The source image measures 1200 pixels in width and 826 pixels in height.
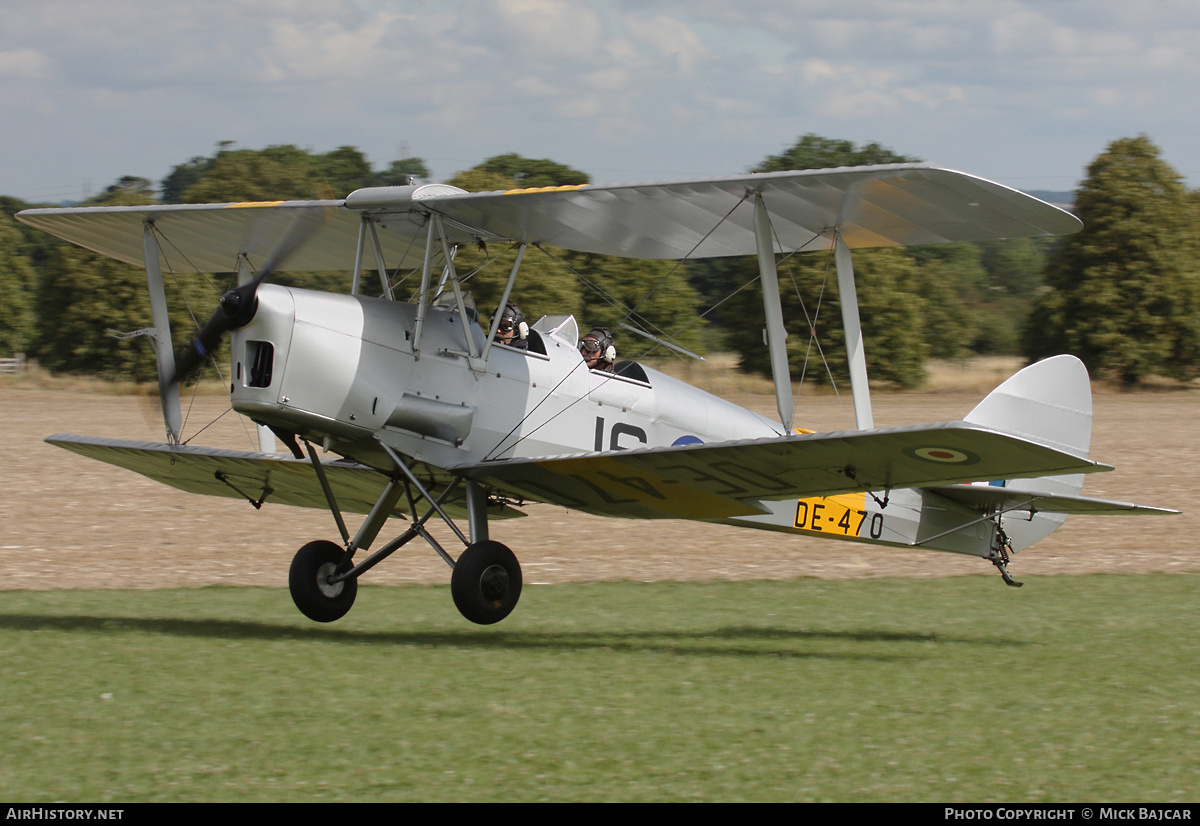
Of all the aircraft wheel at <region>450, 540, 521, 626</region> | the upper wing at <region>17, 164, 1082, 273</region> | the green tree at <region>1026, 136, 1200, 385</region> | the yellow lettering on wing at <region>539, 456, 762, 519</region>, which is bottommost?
the aircraft wheel at <region>450, 540, 521, 626</region>

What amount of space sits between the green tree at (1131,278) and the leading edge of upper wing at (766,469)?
3508 cm

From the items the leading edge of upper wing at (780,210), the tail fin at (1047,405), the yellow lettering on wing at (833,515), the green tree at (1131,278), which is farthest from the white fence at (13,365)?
the tail fin at (1047,405)

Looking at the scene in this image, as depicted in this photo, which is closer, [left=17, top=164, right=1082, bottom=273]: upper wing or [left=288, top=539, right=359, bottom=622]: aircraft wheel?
[left=17, top=164, right=1082, bottom=273]: upper wing

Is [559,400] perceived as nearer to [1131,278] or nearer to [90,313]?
[90,313]

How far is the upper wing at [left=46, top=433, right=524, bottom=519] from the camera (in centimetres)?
952

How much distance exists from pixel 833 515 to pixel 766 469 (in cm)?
231

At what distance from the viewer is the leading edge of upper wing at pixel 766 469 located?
6762 millimetres

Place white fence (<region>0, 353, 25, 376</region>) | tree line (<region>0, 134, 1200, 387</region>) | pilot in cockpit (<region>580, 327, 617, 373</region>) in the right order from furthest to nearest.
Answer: white fence (<region>0, 353, 25, 376</region>) → tree line (<region>0, 134, 1200, 387</region>) → pilot in cockpit (<region>580, 327, 617, 373</region>)

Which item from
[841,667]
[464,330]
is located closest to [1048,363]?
[841,667]

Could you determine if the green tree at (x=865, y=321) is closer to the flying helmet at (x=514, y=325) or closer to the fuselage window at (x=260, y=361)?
the flying helmet at (x=514, y=325)

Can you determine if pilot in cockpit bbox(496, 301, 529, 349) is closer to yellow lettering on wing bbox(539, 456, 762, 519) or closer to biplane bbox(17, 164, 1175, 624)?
biplane bbox(17, 164, 1175, 624)

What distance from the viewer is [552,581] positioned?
12961mm

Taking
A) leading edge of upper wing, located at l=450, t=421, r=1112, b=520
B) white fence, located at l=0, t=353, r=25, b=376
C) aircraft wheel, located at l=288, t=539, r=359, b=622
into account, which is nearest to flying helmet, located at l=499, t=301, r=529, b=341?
leading edge of upper wing, located at l=450, t=421, r=1112, b=520

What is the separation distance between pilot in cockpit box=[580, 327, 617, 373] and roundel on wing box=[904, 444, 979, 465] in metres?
2.86
